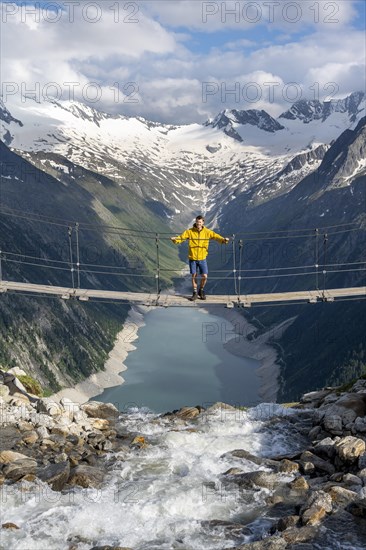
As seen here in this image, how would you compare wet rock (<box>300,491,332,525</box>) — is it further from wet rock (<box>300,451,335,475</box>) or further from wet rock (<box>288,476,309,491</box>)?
wet rock (<box>300,451,335,475</box>)

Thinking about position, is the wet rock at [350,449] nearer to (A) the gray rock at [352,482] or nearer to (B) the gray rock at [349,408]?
(A) the gray rock at [352,482]

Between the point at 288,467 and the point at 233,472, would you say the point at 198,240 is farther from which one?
the point at 288,467

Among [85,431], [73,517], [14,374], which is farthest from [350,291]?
[14,374]

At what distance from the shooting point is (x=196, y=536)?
21656mm

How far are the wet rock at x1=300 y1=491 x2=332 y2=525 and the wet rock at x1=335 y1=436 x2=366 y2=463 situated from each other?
12.7 ft

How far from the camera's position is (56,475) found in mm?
25250

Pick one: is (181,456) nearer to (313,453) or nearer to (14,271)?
(313,453)

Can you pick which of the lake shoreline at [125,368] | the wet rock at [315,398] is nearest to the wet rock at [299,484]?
the wet rock at [315,398]

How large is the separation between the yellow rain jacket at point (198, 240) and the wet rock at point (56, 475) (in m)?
11.9

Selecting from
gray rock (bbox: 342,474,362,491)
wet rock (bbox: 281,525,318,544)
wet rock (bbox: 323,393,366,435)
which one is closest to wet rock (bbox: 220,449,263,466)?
gray rock (bbox: 342,474,362,491)

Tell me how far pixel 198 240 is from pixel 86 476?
12475mm

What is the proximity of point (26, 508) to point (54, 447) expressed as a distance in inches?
224

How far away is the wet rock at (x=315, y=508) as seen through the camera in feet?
69.7

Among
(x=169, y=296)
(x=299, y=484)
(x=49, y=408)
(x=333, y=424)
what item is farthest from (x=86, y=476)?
(x=333, y=424)
